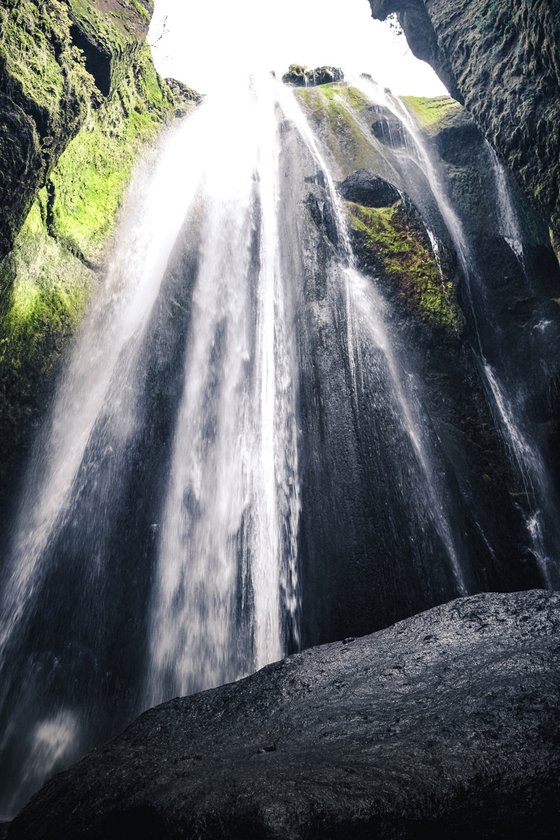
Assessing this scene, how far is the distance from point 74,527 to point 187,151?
13330 mm

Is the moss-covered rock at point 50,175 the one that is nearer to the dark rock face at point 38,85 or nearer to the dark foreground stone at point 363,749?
the dark rock face at point 38,85

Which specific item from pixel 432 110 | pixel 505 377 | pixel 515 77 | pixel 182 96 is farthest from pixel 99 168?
pixel 432 110

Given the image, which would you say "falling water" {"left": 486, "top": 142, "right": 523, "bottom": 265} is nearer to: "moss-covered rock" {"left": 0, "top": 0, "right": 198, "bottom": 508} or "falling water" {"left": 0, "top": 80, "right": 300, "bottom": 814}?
"falling water" {"left": 0, "top": 80, "right": 300, "bottom": 814}

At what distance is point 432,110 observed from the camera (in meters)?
17.2

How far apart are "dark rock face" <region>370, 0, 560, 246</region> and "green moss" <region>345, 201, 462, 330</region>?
2.49 m

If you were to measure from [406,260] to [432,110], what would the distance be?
37.1 ft

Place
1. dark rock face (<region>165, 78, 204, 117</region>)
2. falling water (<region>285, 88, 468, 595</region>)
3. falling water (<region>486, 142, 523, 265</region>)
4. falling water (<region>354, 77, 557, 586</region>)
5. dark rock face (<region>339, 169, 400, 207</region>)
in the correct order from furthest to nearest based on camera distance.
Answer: dark rock face (<region>165, 78, 204, 117</region>) < falling water (<region>486, 142, 523, 265</region>) < dark rock face (<region>339, 169, 400, 207</region>) < falling water (<region>354, 77, 557, 586</region>) < falling water (<region>285, 88, 468, 595</region>)

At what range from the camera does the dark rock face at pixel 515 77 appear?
8.09 meters

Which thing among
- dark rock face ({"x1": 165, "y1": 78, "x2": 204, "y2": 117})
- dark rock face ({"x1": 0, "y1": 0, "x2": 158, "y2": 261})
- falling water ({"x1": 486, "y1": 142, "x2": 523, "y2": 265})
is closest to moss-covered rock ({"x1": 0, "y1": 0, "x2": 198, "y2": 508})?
dark rock face ({"x1": 0, "y1": 0, "x2": 158, "y2": 261})

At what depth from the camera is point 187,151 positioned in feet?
48.7

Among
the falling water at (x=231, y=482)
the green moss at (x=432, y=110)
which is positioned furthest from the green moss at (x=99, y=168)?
the green moss at (x=432, y=110)

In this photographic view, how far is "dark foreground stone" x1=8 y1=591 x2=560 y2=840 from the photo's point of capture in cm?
192

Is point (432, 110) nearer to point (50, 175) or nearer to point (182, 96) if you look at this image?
point (182, 96)

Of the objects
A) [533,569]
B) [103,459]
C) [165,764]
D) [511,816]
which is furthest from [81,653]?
[533,569]
